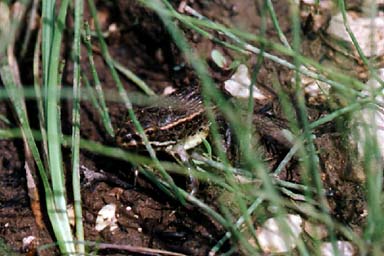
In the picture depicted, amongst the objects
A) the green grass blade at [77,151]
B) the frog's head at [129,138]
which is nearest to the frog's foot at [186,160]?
the frog's head at [129,138]

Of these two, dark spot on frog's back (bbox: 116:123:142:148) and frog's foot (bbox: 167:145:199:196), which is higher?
dark spot on frog's back (bbox: 116:123:142:148)

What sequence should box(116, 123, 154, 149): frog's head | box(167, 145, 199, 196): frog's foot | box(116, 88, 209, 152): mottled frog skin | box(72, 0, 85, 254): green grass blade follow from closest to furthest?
box(72, 0, 85, 254): green grass blade → box(167, 145, 199, 196): frog's foot → box(116, 123, 154, 149): frog's head → box(116, 88, 209, 152): mottled frog skin

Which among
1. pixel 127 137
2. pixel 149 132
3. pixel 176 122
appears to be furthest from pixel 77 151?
pixel 176 122

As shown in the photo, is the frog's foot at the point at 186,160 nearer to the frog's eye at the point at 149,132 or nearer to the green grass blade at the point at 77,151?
the frog's eye at the point at 149,132

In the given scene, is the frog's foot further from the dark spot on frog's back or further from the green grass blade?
the green grass blade

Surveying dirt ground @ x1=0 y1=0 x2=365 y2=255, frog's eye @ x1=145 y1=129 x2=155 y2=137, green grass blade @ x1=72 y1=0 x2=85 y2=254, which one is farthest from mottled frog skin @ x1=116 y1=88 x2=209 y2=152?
green grass blade @ x1=72 y1=0 x2=85 y2=254

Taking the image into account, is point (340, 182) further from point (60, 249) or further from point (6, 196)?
point (6, 196)

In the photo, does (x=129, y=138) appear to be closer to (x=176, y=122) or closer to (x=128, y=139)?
(x=128, y=139)
